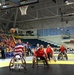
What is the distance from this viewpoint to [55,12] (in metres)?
35.0

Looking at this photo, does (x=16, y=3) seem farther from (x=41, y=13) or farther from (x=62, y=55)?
(x=41, y=13)

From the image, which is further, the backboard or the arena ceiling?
the arena ceiling

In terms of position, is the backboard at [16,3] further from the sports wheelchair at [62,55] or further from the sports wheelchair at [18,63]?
the sports wheelchair at [62,55]

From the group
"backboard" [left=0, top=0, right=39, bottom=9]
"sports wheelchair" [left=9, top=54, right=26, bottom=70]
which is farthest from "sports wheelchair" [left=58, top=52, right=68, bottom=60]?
"backboard" [left=0, top=0, right=39, bottom=9]

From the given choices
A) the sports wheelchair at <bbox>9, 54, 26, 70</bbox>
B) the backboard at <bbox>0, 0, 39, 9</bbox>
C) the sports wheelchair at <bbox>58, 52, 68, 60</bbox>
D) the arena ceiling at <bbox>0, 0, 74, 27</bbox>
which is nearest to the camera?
the sports wheelchair at <bbox>9, 54, 26, 70</bbox>

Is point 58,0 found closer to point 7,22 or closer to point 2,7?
point 7,22

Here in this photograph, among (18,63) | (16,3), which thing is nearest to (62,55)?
(18,63)

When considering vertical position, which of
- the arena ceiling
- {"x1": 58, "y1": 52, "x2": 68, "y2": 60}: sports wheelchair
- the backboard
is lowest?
{"x1": 58, "y1": 52, "x2": 68, "y2": 60}: sports wheelchair

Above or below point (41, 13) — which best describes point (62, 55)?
below

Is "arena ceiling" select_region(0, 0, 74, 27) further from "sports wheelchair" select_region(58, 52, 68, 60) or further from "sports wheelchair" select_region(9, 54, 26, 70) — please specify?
"sports wheelchair" select_region(9, 54, 26, 70)

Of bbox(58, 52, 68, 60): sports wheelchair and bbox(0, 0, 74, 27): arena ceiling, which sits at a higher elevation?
bbox(0, 0, 74, 27): arena ceiling

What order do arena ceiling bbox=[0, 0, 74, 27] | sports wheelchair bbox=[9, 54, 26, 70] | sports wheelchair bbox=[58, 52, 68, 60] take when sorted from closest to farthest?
1. sports wheelchair bbox=[9, 54, 26, 70]
2. sports wheelchair bbox=[58, 52, 68, 60]
3. arena ceiling bbox=[0, 0, 74, 27]

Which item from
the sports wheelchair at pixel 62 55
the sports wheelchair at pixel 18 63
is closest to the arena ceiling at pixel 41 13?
the sports wheelchair at pixel 62 55

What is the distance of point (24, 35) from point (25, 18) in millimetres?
3563
